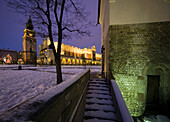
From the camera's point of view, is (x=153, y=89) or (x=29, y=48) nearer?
(x=153, y=89)

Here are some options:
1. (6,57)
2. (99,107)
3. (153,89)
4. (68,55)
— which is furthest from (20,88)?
(6,57)

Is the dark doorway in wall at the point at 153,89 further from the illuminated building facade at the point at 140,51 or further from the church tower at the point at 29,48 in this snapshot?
the church tower at the point at 29,48

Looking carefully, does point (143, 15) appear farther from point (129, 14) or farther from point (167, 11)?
point (167, 11)

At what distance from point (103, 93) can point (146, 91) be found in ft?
10.3

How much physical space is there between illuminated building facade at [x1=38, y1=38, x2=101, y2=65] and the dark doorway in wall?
2213 cm

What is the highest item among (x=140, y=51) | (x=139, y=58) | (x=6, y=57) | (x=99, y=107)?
(x=6, y=57)

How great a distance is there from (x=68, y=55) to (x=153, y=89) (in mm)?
33457

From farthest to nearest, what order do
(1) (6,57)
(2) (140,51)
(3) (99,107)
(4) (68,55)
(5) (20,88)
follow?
1. (1) (6,57)
2. (4) (68,55)
3. (2) (140,51)
4. (5) (20,88)
5. (3) (99,107)

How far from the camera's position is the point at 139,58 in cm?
529

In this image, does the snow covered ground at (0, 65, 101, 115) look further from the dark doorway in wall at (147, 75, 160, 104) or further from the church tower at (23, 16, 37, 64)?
the church tower at (23, 16, 37, 64)

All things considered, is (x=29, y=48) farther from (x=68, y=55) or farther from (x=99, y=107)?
(x=99, y=107)

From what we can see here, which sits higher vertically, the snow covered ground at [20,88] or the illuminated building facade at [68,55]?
the illuminated building facade at [68,55]

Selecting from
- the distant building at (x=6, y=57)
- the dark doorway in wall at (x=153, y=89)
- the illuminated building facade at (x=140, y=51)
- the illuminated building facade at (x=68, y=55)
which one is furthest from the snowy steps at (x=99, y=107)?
the distant building at (x=6, y=57)

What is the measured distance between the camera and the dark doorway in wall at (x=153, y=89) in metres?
5.28
